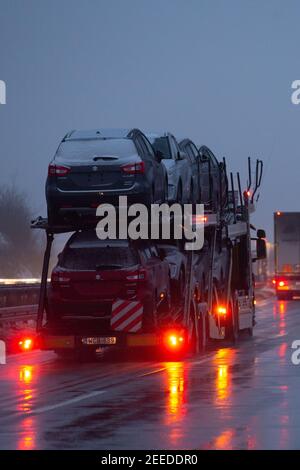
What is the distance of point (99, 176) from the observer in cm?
2308

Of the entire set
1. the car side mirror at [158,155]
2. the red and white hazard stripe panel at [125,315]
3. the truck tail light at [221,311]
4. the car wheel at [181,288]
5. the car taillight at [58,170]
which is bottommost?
the truck tail light at [221,311]

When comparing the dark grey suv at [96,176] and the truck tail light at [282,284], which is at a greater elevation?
the dark grey suv at [96,176]

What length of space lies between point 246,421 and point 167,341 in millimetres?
9458

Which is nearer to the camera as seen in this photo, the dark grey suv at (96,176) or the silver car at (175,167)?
the dark grey suv at (96,176)

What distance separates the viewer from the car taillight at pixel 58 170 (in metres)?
23.2

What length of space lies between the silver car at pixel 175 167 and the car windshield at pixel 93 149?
1.24 m

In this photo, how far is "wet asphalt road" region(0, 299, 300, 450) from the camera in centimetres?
1284

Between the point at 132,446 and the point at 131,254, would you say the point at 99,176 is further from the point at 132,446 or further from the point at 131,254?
the point at 132,446

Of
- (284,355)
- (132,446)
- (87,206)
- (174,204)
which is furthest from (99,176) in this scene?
(132,446)

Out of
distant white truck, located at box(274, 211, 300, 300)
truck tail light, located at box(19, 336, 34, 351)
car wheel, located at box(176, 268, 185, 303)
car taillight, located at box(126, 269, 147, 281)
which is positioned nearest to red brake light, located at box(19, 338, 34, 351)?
truck tail light, located at box(19, 336, 34, 351)

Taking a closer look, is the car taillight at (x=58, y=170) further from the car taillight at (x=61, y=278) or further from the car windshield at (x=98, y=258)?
→ the car taillight at (x=61, y=278)

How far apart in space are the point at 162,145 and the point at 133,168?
2754mm

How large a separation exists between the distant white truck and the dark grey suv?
116 ft

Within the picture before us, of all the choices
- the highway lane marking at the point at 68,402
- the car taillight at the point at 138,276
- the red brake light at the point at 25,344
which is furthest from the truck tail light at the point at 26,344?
the highway lane marking at the point at 68,402
